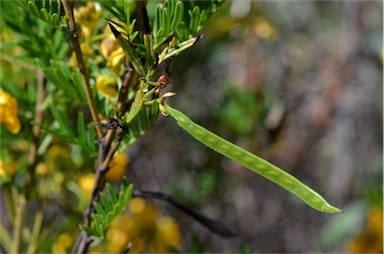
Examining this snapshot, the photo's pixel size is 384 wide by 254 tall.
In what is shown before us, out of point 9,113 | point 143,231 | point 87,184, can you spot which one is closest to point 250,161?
point 9,113

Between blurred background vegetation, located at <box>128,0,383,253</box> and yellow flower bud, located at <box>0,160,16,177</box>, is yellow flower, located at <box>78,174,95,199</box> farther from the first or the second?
blurred background vegetation, located at <box>128,0,383,253</box>

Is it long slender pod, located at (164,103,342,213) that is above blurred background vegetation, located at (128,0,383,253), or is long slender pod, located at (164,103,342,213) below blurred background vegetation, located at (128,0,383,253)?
above

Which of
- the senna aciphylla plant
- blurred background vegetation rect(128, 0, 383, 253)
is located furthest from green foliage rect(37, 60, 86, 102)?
blurred background vegetation rect(128, 0, 383, 253)

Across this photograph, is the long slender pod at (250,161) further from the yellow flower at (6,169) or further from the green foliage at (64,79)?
the yellow flower at (6,169)

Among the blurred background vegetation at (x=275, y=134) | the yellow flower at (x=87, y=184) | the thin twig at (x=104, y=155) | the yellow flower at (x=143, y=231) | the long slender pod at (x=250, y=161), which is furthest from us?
the blurred background vegetation at (x=275, y=134)

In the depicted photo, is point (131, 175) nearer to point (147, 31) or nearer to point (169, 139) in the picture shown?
point (169, 139)

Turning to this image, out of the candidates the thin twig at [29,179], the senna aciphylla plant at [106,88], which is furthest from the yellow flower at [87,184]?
the thin twig at [29,179]

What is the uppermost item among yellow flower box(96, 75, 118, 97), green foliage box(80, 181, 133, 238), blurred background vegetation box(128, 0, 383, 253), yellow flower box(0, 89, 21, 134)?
yellow flower box(96, 75, 118, 97)

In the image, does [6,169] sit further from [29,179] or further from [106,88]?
[106,88]
